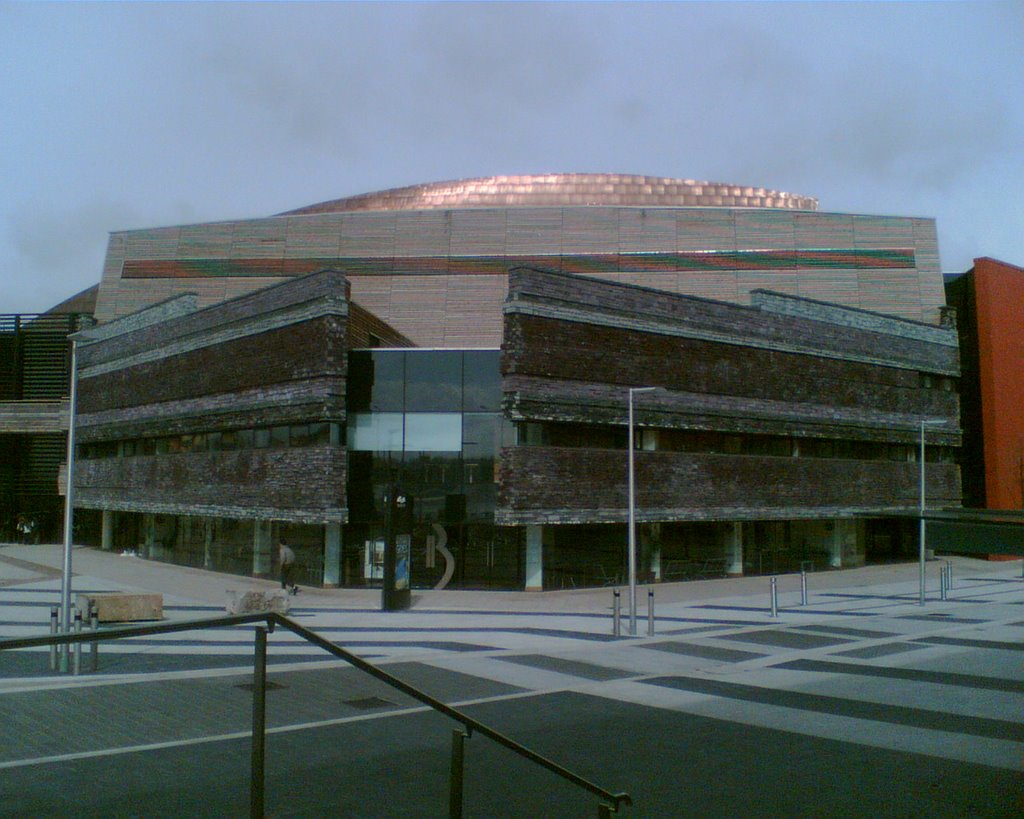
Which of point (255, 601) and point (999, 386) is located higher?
point (999, 386)

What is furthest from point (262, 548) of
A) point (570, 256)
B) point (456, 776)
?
point (456, 776)

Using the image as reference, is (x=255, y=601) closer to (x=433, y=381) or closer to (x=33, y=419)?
(x=433, y=381)

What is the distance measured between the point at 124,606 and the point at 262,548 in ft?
51.7

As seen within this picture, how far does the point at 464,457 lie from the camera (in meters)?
34.0

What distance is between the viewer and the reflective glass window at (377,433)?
34375 mm

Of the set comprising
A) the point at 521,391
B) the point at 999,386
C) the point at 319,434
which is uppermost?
the point at 999,386

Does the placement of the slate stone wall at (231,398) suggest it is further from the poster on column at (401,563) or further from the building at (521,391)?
the poster on column at (401,563)

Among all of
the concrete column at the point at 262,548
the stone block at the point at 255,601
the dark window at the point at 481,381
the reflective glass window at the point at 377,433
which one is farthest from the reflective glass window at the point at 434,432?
the stone block at the point at 255,601

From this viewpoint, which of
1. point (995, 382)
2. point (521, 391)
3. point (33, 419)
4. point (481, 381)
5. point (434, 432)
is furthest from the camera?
point (33, 419)

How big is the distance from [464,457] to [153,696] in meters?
26.7

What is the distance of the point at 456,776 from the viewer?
7.07 meters

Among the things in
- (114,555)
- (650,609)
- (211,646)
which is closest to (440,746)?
(211,646)

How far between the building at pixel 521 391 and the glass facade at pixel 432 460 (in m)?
0.09

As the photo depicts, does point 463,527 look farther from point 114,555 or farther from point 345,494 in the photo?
point 114,555
